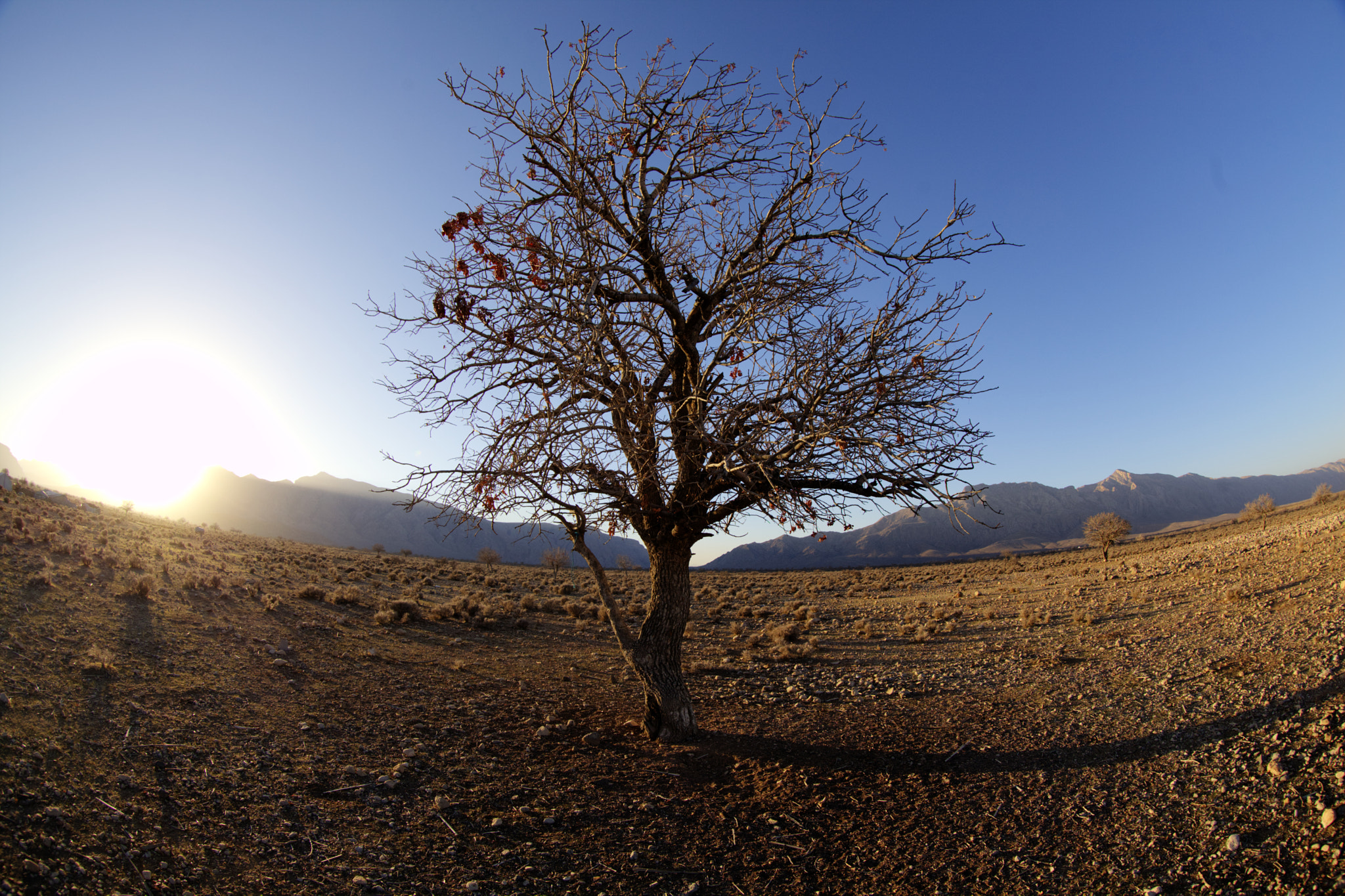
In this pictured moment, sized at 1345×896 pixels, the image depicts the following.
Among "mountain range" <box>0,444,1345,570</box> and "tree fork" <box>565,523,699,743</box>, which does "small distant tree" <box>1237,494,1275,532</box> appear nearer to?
"mountain range" <box>0,444,1345,570</box>

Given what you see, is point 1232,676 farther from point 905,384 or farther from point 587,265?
point 587,265

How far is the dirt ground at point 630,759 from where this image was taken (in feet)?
12.4

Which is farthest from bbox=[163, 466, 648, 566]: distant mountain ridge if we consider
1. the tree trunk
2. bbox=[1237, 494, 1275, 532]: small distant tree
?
the tree trunk

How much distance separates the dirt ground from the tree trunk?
1.08ft

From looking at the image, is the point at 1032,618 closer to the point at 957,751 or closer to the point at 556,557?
the point at 957,751

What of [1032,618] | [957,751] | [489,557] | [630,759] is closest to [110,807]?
[630,759]

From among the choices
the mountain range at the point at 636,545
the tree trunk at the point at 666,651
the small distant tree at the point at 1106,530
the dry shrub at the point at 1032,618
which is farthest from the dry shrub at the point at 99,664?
the mountain range at the point at 636,545

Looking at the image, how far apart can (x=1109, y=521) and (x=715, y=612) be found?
32.0m

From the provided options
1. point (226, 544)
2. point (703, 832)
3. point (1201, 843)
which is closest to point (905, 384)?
point (1201, 843)

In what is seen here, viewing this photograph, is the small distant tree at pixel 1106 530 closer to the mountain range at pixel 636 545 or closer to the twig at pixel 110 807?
the mountain range at pixel 636 545

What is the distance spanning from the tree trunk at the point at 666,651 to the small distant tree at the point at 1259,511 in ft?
163

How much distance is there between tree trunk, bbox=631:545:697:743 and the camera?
6.59m

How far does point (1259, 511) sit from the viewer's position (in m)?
43.9

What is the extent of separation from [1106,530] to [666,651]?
40.9m
